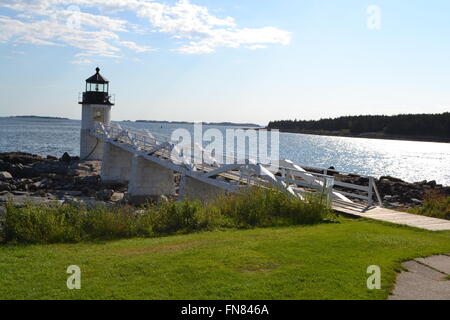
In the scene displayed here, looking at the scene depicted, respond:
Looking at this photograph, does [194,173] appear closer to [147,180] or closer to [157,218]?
[157,218]

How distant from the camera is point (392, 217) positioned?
1071 cm

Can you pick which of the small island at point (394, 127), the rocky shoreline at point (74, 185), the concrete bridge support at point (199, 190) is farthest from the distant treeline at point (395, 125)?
the concrete bridge support at point (199, 190)

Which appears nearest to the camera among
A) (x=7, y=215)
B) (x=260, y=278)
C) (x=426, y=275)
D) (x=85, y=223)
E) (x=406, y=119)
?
(x=260, y=278)

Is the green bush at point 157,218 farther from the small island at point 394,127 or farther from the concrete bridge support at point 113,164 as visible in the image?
the small island at point 394,127

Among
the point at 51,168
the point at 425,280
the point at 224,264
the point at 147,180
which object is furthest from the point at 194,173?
the point at 51,168

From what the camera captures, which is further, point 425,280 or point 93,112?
point 93,112

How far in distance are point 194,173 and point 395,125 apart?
107 metres

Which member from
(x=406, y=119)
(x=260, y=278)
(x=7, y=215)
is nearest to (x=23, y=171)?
(x=7, y=215)

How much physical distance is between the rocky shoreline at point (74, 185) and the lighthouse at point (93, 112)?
1.37 m

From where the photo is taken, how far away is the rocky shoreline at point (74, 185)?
23.8 metres
